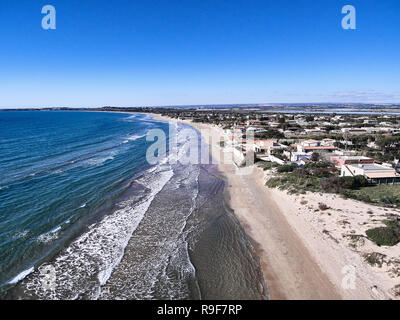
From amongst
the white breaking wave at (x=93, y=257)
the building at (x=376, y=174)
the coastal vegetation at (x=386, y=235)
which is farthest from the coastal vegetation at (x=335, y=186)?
the white breaking wave at (x=93, y=257)

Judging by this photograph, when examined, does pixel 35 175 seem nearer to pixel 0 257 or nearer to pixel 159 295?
pixel 0 257

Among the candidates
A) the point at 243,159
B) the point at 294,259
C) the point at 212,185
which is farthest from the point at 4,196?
the point at 243,159

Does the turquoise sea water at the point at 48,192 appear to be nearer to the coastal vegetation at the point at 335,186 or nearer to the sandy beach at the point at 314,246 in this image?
the sandy beach at the point at 314,246

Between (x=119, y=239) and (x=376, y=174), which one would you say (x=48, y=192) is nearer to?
(x=119, y=239)

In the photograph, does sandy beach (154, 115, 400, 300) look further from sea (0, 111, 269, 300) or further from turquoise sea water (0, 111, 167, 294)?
turquoise sea water (0, 111, 167, 294)

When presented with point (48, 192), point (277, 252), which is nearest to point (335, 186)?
point (277, 252)

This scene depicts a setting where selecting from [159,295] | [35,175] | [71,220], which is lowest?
[159,295]
